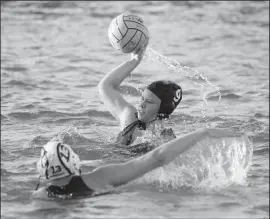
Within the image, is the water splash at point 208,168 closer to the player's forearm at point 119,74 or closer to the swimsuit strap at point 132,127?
the swimsuit strap at point 132,127

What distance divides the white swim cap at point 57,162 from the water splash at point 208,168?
3.85 ft

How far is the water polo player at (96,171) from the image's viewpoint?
698 centimetres

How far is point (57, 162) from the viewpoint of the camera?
22.6 feet

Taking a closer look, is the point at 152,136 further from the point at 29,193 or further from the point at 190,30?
the point at 190,30

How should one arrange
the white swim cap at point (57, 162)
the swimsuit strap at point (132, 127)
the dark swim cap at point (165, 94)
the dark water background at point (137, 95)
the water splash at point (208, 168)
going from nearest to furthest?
the white swim cap at point (57, 162) → the dark water background at point (137, 95) → the water splash at point (208, 168) → the dark swim cap at point (165, 94) → the swimsuit strap at point (132, 127)

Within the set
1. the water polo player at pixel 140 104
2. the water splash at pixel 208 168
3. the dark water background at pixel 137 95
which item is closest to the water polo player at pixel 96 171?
the dark water background at pixel 137 95

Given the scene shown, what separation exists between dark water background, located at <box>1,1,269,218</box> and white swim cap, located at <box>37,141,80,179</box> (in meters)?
0.39

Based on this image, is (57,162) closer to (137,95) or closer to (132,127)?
(132,127)

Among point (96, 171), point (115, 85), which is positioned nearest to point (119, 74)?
point (115, 85)

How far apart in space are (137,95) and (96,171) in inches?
220

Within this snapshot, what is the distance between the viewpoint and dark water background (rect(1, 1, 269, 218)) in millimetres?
7496

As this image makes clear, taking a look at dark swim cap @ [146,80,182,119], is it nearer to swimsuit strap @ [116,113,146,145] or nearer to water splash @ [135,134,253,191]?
swimsuit strap @ [116,113,146,145]

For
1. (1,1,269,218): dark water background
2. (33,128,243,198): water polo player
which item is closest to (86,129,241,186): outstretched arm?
(33,128,243,198): water polo player

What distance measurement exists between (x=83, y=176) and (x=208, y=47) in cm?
966
